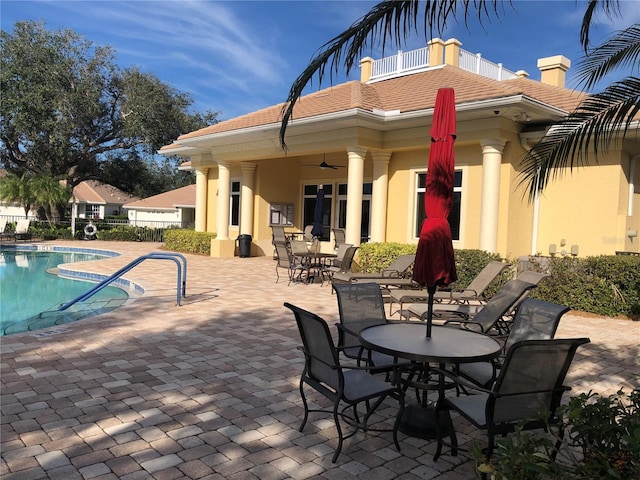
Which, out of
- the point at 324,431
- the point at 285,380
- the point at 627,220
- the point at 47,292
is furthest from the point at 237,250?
the point at 324,431

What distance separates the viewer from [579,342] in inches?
117

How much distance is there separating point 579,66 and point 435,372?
150 inches

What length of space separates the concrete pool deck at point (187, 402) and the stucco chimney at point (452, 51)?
1162 centimetres

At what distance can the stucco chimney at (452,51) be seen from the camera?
16.7 metres

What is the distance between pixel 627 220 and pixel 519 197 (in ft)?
8.28

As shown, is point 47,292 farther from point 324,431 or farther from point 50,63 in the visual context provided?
point 50,63

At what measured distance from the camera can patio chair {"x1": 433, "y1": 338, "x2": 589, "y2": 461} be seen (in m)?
2.90

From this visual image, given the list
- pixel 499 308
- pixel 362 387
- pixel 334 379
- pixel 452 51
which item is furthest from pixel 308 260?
pixel 452 51

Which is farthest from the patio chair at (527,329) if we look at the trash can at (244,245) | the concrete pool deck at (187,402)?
the trash can at (244,245)

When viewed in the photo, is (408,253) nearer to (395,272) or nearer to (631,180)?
(395,272)

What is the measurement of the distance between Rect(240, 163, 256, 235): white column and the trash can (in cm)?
30

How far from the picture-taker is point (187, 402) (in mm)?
4289

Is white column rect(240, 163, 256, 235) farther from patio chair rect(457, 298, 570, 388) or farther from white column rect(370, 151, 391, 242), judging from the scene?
patio chair rect(457, 298, 570, 388)

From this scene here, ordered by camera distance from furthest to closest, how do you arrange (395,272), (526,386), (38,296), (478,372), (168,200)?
(168,200), (38,296), (395,272), (478,372), (526,386)
